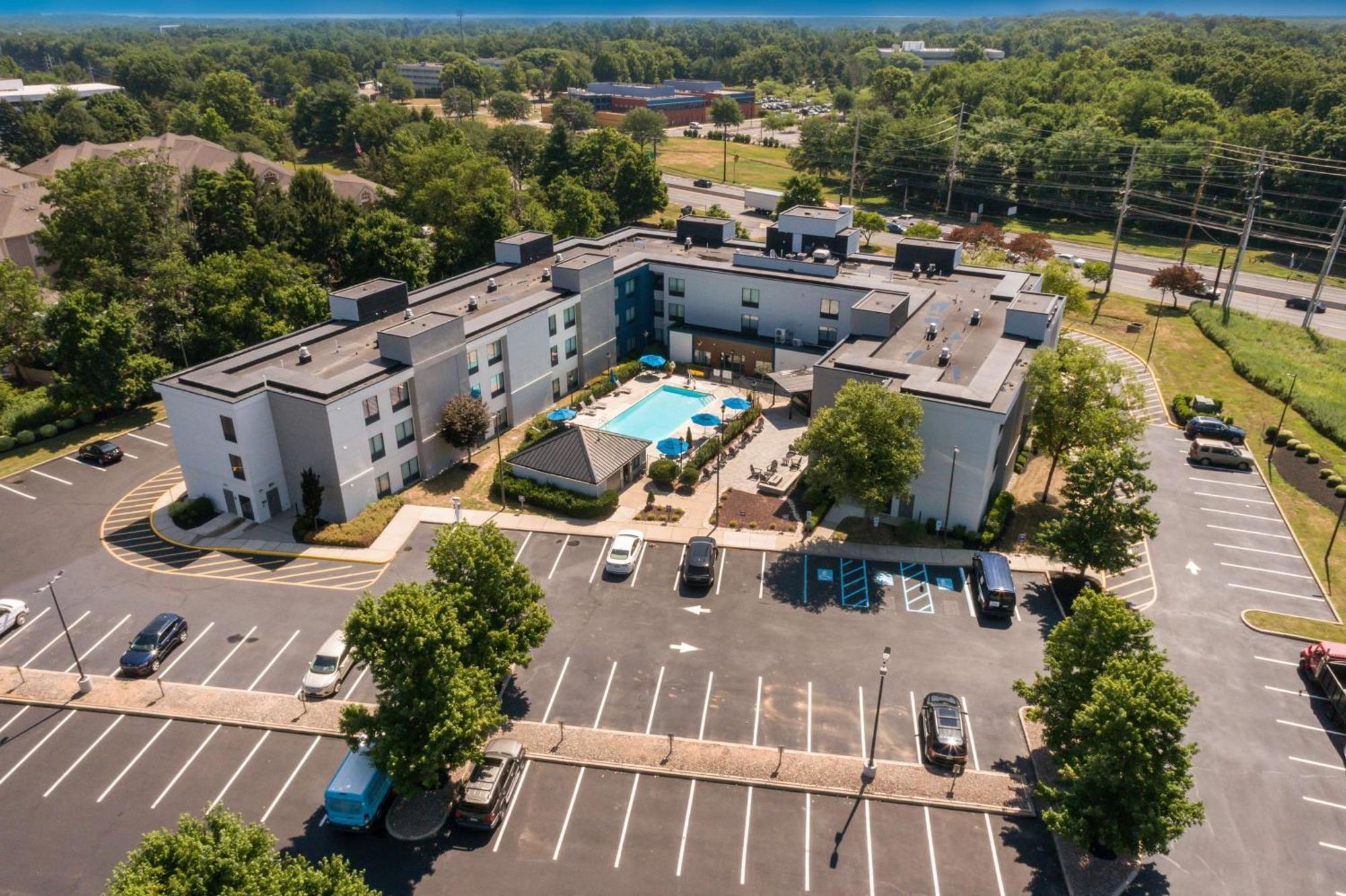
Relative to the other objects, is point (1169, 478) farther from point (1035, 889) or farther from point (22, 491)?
point (22, 491)

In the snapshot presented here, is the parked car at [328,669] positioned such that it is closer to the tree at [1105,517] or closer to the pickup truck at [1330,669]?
the tree at [1105,517]

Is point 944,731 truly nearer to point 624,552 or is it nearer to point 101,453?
point 624,552

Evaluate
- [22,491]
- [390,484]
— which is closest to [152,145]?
[22,491]

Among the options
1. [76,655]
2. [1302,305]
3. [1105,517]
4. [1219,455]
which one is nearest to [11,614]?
[76,655]

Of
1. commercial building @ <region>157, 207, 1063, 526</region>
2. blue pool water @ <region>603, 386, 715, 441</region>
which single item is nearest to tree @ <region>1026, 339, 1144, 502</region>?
commercial building @ <region>157, 207, 1063, 526</region>

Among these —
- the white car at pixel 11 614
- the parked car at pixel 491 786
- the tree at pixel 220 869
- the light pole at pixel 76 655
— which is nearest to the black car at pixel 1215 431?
the parked car at pixel 491 786

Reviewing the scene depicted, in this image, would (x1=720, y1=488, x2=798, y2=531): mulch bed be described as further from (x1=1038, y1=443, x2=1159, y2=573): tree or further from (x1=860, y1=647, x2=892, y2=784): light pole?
(x1=860, y1=647, x2=892, y2=784): light pole

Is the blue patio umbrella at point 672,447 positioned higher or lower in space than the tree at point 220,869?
lower
